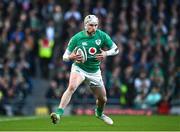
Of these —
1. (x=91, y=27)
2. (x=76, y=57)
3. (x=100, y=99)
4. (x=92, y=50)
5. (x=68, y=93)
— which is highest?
(x=91, y=27)

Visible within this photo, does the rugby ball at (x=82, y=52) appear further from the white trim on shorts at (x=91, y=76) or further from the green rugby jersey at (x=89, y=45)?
the white trim on shorts at (x=91, y=76)

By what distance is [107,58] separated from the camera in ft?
93.7

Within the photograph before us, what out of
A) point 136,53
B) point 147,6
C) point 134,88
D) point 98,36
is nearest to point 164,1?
point 147,6

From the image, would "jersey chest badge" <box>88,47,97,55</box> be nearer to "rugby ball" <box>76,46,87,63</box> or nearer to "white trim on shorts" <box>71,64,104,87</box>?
"rugby ball" <box>76,46,87,63</box>

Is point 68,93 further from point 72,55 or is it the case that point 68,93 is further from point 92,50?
point 92,50

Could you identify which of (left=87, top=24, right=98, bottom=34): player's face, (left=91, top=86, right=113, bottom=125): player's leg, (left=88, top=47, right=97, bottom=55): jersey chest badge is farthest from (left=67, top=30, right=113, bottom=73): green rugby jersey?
(left=91, top=86, right=113, bottom=125): player's leg

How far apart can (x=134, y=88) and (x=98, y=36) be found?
35.3ft

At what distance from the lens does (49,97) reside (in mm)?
27281

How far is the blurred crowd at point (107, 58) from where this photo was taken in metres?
27.1

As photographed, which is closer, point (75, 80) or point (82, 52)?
point (75, 80)

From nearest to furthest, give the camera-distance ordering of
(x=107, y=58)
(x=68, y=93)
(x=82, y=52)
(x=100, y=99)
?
(x=68, y=93) → (x=82, y=52) → (x=100, y=99) → (x=107, y=58)

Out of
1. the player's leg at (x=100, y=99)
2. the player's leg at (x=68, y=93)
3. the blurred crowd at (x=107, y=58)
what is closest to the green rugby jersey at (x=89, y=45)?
the player's leg at (x=68, y=93)

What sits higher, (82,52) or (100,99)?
(82,52)

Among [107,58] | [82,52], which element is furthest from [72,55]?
[107,58]
